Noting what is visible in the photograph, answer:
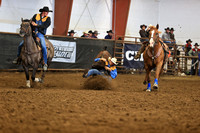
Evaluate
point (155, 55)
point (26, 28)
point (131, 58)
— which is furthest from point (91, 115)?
point (131, 58)

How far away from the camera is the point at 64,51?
13820 millimetres

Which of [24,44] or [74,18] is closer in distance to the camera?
[24,44]

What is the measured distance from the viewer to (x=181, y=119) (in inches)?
175

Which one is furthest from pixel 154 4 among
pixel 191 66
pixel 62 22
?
pixel 62 22

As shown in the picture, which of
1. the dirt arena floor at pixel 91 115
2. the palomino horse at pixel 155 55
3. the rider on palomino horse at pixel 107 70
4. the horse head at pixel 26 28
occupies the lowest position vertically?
the dirt arena floor at pixel 91 115

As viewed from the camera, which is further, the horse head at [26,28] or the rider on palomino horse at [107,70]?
the rider on palomino horse at [107,70]

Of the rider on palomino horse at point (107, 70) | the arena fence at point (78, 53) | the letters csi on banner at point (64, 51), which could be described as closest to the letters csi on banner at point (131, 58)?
the arena fence at point (78, 53)

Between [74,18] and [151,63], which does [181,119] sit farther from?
[74,18]

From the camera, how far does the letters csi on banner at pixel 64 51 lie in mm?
13586

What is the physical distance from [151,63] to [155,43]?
611mm

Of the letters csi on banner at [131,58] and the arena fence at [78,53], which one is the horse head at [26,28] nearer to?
the arena fence at [78,53]

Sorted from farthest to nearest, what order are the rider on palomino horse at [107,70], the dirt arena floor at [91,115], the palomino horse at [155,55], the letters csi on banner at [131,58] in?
1. the letters csi on banner at [131,58]
2. the palomino horse at [155,55]
3. the rider on palomino horse at [107,70]
4. the dirt arena floor at [91,115]

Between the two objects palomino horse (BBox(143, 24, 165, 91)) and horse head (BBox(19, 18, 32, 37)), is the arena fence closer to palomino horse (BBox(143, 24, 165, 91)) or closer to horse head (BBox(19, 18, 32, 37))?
horse head (BBox(19, 18, 32, 37))

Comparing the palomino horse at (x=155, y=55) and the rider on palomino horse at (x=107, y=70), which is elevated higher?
the palomino horse at (x=155, y=55)
